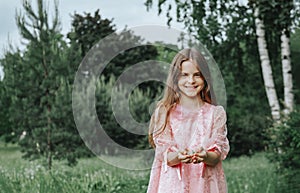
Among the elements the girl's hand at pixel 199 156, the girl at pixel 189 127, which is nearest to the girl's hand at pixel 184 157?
the girl's hand at pixel 199 156

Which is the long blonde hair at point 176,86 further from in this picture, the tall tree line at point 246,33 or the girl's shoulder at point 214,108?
the tall tree line at point 246,33

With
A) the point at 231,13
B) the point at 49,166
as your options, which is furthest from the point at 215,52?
the point at 49,166

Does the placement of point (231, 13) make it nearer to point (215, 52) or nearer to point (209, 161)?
point (215, 52)

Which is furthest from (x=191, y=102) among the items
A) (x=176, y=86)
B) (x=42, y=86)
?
(x=42, y=86)

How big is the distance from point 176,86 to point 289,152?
3.83 m

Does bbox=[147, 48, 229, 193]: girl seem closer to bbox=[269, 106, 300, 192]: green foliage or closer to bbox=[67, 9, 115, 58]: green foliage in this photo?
bbox=[269, 106, 300, 192]: green foliage

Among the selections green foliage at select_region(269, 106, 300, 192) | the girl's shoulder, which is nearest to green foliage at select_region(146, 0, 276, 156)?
green foliage at select_region(269, 106, 300, 192)

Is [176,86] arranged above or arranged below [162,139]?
above

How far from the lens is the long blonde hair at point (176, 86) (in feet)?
8.89

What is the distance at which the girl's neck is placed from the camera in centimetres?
273

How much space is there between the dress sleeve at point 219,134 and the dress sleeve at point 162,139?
0.60ft

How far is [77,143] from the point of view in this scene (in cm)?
1024

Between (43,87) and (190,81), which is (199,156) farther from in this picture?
(43,87)

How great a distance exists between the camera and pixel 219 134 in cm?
264
